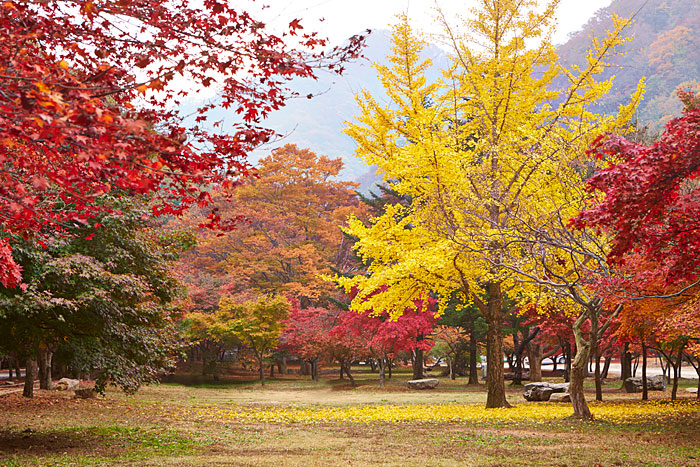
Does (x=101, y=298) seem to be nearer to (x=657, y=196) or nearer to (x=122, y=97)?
(x=122, y=97)

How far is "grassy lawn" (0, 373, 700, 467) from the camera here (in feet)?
24.9

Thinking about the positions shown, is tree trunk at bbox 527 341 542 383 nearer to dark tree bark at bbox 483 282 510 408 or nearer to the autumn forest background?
the autumn forest background

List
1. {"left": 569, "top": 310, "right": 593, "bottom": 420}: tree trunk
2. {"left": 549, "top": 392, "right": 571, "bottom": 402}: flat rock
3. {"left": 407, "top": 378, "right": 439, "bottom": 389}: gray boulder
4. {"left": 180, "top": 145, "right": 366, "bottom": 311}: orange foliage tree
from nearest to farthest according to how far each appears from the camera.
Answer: {"left": 569, "top": 310, "right": 593, "bottom": 420}: tree trunk < {"left": 549, "top": 392, "right": 571, "bottom": 402}: flat rock < {"left": 407, "top": 378, "right": 439, "bottom": 389}: gray boulder < {"left": 180, "top": 145, "right": 366, "bottom": 311}: orange foliage tree

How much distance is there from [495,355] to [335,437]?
7330mm

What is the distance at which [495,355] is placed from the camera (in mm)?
15875

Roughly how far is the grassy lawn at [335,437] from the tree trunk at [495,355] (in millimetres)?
715

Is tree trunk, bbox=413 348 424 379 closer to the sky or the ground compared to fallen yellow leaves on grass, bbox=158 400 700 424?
closer to the ground

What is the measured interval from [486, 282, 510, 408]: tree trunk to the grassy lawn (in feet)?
2.35

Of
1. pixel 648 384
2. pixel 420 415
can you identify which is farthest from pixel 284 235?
pixel 420 415

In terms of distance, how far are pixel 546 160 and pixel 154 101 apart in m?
8.10

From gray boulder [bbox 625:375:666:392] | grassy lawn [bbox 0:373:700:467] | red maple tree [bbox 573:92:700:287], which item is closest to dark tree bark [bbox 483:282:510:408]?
grassy lawn [bbox 0:373:700:467]

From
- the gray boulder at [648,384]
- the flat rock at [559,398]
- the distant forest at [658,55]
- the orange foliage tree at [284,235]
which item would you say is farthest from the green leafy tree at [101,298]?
the distant forest at [658,55]

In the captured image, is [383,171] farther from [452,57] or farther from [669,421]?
[669,421]

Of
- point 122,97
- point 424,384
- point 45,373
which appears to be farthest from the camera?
point 424,384
